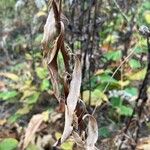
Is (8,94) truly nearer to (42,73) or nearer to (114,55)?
(42,73)

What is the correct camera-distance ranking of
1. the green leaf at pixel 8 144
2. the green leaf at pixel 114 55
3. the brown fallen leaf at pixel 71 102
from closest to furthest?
the brown fallen leaf at pixel 71 102 → the green leaf at pixel 8 144 → the green leaf at pixel 114 55

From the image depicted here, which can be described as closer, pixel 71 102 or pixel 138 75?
pixel 71 102

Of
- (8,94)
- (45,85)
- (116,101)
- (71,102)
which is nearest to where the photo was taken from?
(71,102)

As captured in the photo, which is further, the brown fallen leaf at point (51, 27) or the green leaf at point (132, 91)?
the green leaf at point (132, 91)

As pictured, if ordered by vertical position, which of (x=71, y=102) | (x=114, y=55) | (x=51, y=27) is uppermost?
(x=51, y=27)

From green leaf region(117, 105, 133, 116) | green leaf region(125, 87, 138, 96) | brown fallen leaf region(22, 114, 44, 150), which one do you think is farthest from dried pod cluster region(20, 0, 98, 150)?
green leaf region(125, 87, 138, 96)

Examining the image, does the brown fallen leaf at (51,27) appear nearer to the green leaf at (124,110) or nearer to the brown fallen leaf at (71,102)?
the brown fallen leaf at (71,102)

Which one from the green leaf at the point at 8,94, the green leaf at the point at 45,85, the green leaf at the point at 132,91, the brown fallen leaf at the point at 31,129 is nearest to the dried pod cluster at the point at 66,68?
the brown fallen leaf at the point at 31,129

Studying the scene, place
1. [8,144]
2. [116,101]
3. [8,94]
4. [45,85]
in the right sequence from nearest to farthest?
[8,144] < [116,101] < [45,85] < [8,94]

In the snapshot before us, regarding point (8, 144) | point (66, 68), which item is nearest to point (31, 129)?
point (8, 144)

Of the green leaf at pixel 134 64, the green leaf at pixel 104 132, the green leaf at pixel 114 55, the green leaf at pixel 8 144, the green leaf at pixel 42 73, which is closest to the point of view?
the green leaf at pixel 8 144

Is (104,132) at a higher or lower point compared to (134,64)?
lower
